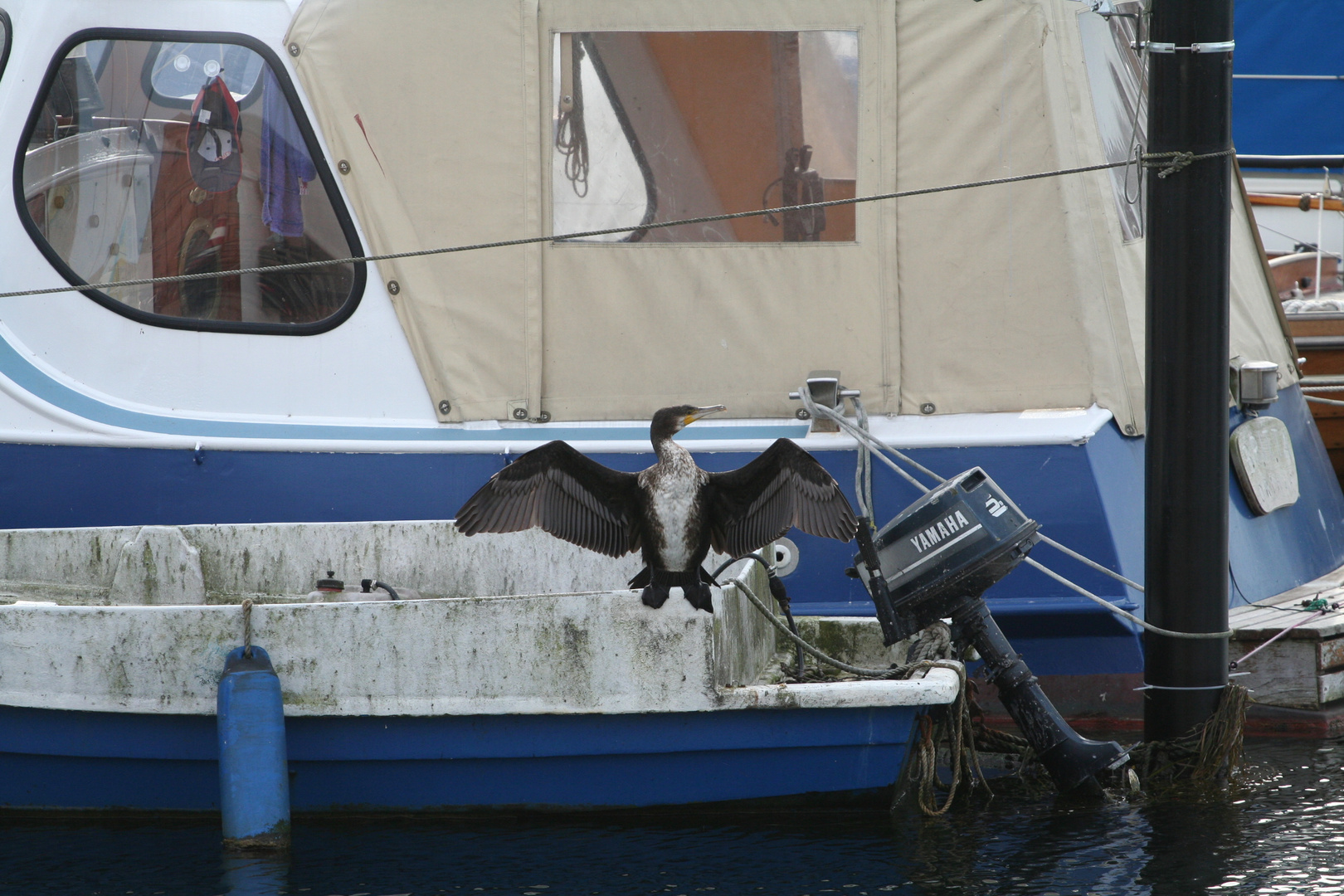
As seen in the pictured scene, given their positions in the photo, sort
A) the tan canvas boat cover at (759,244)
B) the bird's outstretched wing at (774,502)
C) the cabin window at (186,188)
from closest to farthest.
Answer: the bird's outstretched wing at (774,502) → the tan canvas boat cover at (759,244) → the cabin window at (186,188)

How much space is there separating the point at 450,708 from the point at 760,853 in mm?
1014

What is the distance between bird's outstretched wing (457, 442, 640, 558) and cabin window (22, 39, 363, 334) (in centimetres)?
136

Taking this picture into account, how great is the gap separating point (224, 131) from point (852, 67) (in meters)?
2.37

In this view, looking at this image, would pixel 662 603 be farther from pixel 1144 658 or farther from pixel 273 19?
pixel 273 19

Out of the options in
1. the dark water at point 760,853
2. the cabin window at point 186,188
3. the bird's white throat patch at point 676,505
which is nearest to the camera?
the dark water at point 760,853

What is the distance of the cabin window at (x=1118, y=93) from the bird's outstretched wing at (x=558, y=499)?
90.3 inches

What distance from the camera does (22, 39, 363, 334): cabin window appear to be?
5.22 m

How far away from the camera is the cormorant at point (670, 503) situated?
4.17m

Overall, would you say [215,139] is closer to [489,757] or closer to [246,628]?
[246,628]

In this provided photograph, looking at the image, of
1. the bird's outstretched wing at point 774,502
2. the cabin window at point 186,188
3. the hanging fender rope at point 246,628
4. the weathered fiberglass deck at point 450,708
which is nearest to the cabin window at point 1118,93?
the bird's outstretched wing at point 774,502

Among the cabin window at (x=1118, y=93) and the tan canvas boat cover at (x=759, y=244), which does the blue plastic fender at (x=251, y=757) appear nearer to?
the tan canvas boat cover at (x=759, y=244)

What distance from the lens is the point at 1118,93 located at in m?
5.52

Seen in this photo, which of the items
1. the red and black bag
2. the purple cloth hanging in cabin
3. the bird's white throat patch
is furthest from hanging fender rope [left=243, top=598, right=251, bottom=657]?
the red and black bag

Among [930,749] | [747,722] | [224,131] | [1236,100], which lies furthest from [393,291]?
[1236,100]
